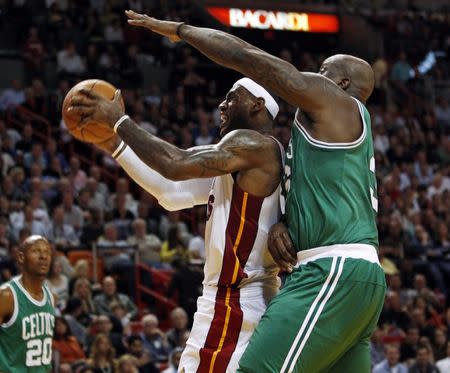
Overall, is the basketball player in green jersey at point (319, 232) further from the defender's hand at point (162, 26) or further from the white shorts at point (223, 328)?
the white shorts at point (223, 328)

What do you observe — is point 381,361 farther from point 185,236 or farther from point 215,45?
point 215,45

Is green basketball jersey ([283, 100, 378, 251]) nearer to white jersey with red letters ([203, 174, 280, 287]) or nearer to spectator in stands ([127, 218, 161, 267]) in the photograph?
white jersey with red letters ([203, 174, 280, 287])

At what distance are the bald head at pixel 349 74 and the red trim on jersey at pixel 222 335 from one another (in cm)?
126

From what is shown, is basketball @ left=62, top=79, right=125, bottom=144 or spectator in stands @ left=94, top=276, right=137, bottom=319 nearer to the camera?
basketball @ left=62, top=79, right=125, bottom=144

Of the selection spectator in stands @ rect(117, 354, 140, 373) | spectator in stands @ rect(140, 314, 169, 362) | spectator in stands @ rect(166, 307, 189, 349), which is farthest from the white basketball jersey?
spectator in stands @ rect(166, 307, 189, 349)

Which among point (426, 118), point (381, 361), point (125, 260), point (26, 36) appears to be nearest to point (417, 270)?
point (381, 361)

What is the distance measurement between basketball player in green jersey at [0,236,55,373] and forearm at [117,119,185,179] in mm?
3664

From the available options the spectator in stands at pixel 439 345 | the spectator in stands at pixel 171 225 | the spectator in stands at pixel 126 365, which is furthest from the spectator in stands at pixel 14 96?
the spectator in stands at pixel 439 345

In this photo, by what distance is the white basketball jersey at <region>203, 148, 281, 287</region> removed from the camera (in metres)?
5.68

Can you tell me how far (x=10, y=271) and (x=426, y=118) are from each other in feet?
39.5

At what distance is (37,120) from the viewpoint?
1766cm

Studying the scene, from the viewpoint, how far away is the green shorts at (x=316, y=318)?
5.17 meters

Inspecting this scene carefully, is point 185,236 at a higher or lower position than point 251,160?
lower

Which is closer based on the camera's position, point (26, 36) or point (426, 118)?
point (26, 36)
